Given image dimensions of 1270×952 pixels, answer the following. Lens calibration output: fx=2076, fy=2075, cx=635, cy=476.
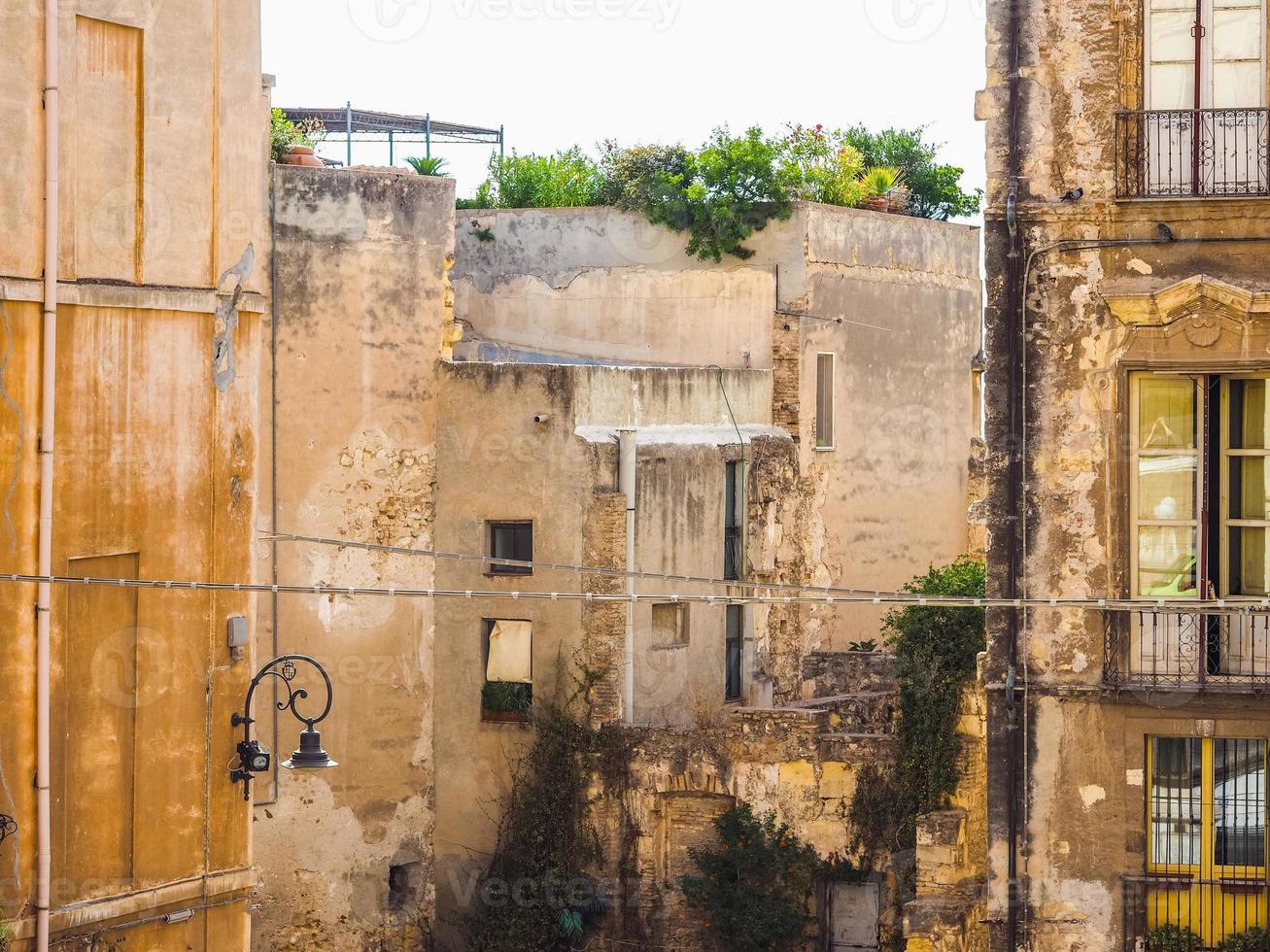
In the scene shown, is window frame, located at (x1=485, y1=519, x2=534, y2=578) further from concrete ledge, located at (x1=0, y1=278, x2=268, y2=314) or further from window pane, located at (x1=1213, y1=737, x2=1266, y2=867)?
window pane, located at (x1=1213, y1=737, x2=1266, y2=867)

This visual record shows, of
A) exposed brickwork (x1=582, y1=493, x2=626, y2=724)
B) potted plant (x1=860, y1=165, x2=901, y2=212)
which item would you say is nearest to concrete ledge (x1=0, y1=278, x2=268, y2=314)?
exposed brickwork (x1=582, y1=493, x2=626, y2=724)

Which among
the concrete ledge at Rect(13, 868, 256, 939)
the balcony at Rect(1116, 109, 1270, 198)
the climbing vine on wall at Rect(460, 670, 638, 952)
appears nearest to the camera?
the balcony at Rect(1116, 109, 1270, 198)

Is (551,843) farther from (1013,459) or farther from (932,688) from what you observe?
(1013,459)

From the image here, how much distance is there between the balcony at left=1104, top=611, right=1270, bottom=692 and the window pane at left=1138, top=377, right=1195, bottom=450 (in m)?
1.20

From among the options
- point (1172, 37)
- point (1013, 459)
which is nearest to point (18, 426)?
point (1013, 459)

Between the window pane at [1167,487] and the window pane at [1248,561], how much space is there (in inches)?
14.7

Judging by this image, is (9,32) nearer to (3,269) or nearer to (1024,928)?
(3,269)

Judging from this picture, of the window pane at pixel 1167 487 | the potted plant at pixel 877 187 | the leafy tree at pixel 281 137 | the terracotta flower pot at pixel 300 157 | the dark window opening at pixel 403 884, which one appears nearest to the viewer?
the window pane at pixel 1167 487

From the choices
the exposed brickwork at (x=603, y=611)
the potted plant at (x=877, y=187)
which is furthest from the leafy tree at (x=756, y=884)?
the potted plant at (x=877, y=187)

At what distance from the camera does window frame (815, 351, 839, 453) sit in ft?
98.6

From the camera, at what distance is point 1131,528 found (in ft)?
47.7

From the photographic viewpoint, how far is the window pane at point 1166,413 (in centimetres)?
1445

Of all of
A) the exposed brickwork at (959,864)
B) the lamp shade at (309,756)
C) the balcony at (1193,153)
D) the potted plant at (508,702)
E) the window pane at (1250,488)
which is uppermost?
the balcony at (1193,153)

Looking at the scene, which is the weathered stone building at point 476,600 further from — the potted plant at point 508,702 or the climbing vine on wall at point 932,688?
the climbing vine on wall at point 932,688
